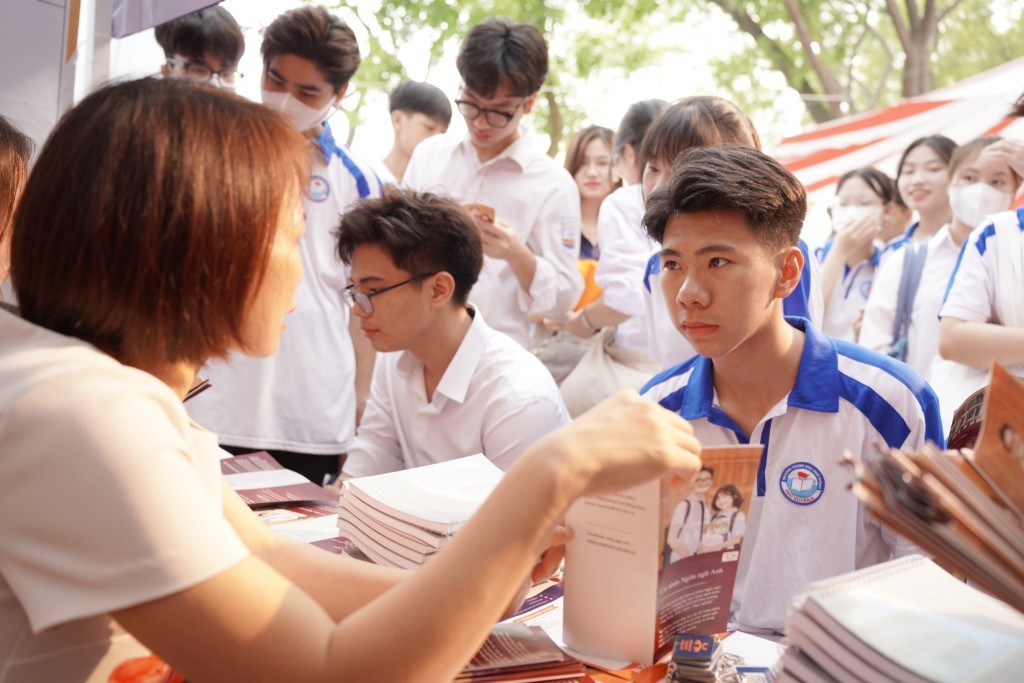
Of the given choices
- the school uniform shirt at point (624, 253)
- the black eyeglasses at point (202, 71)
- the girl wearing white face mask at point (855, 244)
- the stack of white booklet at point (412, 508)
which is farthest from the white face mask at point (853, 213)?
the stack of white booklet at point (412, 508)

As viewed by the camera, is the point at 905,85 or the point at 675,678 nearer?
the point at 675,678

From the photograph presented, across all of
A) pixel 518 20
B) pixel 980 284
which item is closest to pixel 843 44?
pixel 518 20

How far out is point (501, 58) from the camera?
3617 mm

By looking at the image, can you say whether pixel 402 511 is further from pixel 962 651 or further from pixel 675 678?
pixel 962 651

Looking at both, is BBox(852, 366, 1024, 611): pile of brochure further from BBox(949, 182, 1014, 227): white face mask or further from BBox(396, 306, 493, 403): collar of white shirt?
BBox(949, 182, 1014, 227): white face mask

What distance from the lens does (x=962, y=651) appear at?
1.05 metres

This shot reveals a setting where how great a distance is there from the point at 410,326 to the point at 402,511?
1173mm

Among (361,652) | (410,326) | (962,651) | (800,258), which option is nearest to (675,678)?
(962,651)

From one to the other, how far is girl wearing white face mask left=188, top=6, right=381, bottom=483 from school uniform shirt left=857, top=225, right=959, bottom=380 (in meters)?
2.45

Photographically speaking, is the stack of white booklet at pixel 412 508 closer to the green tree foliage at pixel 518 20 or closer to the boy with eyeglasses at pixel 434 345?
the boy with eyeglasses at pixel 434 345

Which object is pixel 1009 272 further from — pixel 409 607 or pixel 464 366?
pixel 409 607

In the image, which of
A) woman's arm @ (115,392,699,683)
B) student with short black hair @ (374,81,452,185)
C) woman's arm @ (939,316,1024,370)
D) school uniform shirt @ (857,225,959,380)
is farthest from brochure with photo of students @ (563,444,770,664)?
student with short black hair @ (374,81,452,185)

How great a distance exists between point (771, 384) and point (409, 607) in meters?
1.26

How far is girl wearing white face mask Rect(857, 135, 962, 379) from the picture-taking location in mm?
4312
